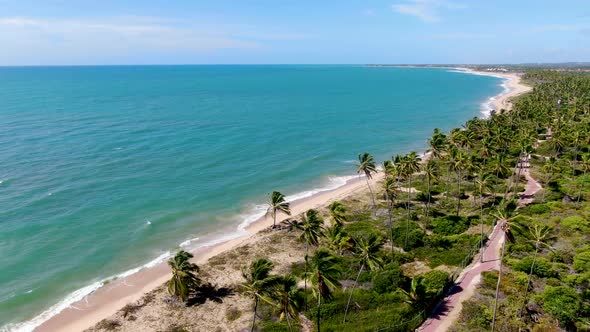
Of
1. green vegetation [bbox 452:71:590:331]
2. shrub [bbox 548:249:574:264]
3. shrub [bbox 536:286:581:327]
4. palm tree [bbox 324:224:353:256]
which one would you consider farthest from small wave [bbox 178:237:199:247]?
shrub [bbox 548:249:574:264]

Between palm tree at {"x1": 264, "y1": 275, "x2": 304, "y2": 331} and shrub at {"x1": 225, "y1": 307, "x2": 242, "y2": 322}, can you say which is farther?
shrub at {"x1": 225, "y1": 307, "x2": 242, "y2": 322}

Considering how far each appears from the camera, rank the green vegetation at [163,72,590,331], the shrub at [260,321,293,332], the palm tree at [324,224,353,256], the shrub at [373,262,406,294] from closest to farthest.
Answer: the green vegetation at [163,72,590,331] < the shrub at [260,321,293,332] < the shrub at [373,262,406,294] < the palm tree at [324,224,353,256]

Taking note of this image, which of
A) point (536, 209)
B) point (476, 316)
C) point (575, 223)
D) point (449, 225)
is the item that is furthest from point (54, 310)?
point (575, 223)

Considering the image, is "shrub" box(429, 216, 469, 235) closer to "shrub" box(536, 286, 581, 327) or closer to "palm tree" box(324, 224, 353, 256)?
"shrub" box(536, 286, 581, 327)

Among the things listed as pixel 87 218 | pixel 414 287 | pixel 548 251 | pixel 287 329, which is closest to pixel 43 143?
pixel 87 218

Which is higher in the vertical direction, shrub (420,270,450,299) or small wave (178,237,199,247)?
shrub (420,270,450,299)

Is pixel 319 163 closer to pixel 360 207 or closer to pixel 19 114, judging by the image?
pixel 360 207
